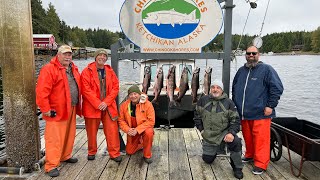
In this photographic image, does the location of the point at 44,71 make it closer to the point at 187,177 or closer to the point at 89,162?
the point at 89,162

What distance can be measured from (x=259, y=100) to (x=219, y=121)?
1.88 feet

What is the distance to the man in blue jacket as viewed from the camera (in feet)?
13.6

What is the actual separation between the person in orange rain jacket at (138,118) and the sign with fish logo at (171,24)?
0.72m

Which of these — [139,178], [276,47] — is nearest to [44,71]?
[139,178]

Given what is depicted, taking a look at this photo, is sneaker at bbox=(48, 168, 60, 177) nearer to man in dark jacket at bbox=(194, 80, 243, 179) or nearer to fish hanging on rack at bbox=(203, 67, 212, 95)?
man in dark jacket at bbox=(194, 80, 243, 179)

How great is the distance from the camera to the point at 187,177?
409 cm

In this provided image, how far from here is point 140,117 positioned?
4.63 m

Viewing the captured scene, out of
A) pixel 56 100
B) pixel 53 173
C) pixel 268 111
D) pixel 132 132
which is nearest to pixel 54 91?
pixel 56 100

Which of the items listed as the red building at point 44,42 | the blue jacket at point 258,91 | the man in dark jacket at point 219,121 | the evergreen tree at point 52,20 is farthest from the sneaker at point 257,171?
the evergreen tree at point 52,20

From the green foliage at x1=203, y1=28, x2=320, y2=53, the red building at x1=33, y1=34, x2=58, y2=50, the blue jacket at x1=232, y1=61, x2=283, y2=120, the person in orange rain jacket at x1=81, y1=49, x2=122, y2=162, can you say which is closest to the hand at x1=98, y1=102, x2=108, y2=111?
the person in orange rain jacket at x1=81, y1=49, x2=122, y2=162

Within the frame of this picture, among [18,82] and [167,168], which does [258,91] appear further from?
[18,82]

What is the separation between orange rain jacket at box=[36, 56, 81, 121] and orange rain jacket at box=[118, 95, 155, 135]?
0.79 m

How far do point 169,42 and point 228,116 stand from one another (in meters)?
1.38

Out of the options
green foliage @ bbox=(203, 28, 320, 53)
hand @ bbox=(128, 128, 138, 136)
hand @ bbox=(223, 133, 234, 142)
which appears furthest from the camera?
green foliage @ bbox=(203, 28, 320, 53)
